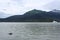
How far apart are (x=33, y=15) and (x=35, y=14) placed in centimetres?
48

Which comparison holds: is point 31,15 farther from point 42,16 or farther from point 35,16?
point 42,16

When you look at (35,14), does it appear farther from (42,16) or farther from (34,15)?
(42,16)

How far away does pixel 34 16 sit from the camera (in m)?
35.8

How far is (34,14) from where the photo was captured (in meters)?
37.0

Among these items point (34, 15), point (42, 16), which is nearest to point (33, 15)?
point (34, 15)

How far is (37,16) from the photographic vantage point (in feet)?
116

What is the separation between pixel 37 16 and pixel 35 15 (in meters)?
1.44

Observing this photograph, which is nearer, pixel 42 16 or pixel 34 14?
pixel 42 16

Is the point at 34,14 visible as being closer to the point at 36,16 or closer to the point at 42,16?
the point at 36,16

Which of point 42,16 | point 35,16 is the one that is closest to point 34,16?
point 35,16

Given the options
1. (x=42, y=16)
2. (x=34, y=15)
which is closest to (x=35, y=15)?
(x=34, y=15)

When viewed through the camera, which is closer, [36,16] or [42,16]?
[42,16]

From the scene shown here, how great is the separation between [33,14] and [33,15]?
55 centimetres

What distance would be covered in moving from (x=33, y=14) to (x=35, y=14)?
63cm
